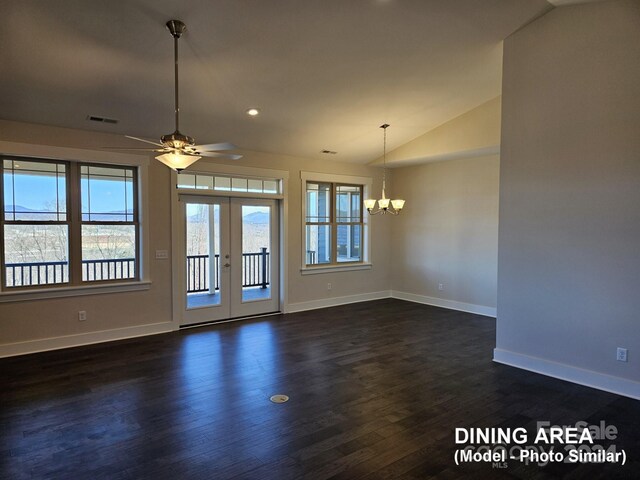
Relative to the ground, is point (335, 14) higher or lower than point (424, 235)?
higher

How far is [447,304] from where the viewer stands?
24.0 feet

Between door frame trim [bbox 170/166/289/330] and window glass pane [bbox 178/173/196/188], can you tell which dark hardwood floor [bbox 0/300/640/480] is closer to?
door frame trim [bbox 170/166/289/330]

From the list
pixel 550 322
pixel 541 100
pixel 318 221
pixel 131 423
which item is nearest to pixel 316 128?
pixel 318 221

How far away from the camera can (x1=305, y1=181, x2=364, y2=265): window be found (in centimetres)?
733

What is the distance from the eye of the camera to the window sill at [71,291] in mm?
4590

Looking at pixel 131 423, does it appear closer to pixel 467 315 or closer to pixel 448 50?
pixel 448 50

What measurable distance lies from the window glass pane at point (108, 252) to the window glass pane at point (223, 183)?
139cm

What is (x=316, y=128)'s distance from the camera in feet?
19.4

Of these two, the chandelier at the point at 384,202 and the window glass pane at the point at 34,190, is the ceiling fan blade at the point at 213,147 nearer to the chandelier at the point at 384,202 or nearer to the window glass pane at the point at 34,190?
the window glass pane at the point at 34,190

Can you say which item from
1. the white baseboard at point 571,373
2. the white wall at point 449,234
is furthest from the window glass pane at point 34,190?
the white wall at point 449,234

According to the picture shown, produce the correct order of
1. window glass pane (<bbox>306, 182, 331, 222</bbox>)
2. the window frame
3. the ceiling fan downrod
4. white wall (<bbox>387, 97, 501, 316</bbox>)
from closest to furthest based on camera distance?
the ceiling fan downrod, white wall (<bbox>387, 97, 501, 316</bbox>), the window frame, window glass pane (<bbox>306, 182, 331, 222</bbox>)

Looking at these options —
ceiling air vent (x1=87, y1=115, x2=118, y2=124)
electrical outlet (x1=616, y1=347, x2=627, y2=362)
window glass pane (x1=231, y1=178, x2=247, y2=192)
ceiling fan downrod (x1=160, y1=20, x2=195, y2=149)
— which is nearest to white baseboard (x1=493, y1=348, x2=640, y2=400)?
electrical outlet (x1=616, y1=347, x2=627, y2=362)

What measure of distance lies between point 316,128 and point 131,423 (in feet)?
14.7

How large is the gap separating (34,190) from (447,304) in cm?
668
